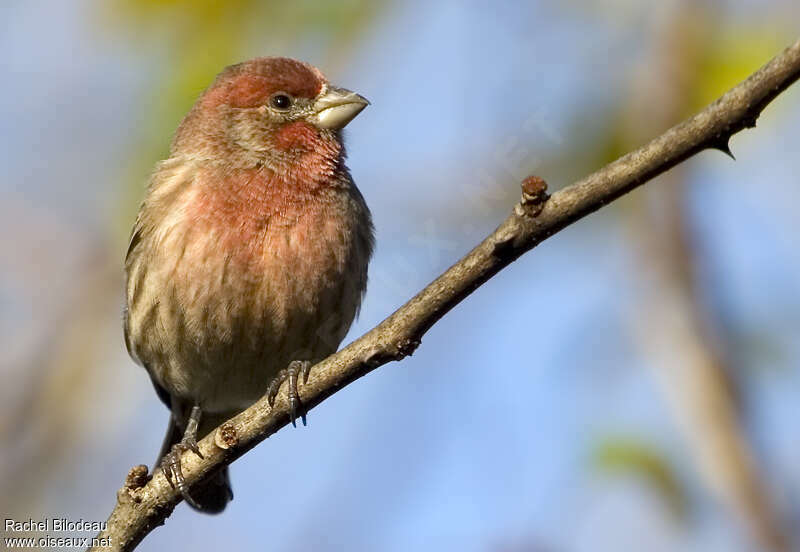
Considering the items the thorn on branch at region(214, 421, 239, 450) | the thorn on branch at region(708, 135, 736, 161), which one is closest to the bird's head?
the thorn on branch at region(214, 421, 239, 450)

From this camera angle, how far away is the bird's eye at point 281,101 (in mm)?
7530

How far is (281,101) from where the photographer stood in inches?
297

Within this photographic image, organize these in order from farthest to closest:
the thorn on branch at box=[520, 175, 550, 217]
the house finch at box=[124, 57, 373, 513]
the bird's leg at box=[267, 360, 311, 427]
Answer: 1. the house finch at box=[124, 57, 373, 513]
2. the bird's leg at box=[267, 360, 311, 427]
3. the thorn on branch at box=[520, 175, 550, 217]

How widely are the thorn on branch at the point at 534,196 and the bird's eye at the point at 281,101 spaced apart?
383 centimetres

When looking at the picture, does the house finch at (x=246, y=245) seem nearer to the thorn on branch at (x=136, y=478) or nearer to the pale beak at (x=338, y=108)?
the pale beak at (x=338, y=108)

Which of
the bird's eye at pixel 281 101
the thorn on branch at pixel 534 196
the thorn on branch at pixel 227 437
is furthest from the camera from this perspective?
the bird's eye at pixel 281 101

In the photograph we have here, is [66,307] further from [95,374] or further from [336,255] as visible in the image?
[336,255]

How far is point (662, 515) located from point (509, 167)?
222cm

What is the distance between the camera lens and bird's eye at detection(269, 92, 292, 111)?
7.53m

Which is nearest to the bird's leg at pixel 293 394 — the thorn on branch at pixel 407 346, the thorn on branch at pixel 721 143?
the thorn on branch at pixel 407 346

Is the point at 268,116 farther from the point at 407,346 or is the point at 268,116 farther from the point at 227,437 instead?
the point at 407,346

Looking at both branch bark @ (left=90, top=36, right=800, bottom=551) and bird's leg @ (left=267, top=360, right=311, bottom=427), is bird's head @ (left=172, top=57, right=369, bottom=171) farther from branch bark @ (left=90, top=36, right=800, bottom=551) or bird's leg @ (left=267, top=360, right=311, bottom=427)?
branch bark @ (left=90, top=36, right=800, bottom=551)

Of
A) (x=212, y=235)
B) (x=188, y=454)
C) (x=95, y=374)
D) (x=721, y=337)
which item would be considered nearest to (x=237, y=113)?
(x=212, y=235)

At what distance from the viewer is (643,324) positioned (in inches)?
258
